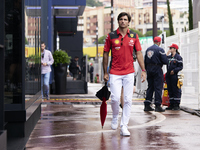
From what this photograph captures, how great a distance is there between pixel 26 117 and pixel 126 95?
1758 mm

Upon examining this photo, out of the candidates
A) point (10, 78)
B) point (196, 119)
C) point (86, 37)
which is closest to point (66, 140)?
point (10, 78)

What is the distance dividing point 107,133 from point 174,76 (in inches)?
200

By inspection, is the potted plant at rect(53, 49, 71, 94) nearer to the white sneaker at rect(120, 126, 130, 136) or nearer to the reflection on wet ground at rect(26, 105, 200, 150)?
the reflection on wet ground at rect(26, 105, 200, 150)

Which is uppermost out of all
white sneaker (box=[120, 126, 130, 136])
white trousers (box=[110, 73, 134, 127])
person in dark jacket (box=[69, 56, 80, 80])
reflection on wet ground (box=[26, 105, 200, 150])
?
person in dark jacket (box=[69, 56, 80, 80])

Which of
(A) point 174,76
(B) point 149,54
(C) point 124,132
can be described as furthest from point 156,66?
(C) point 124,132

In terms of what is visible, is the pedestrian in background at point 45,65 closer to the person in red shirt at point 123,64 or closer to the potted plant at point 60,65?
the potted plant at point 60,65

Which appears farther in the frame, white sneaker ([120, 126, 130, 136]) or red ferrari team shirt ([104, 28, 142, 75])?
red ferrari team shirt ([104, 28, 142, 75])

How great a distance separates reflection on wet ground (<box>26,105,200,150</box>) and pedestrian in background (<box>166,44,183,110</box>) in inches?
56.0

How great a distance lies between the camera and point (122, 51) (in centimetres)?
762

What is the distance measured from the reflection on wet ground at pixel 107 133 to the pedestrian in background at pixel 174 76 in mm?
1422

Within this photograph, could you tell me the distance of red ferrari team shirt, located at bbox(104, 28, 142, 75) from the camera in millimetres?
7625

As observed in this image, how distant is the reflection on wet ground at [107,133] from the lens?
6.41m

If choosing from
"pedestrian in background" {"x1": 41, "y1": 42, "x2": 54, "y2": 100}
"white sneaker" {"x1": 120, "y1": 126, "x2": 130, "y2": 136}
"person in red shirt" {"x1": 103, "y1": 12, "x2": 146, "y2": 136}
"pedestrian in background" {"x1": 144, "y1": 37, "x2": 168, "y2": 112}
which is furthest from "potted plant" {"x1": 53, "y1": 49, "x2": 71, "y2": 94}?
"white sneaker" {"x1": 120, "y1": 126, "x2": 130, "y2": 136}

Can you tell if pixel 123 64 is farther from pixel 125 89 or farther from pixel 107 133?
pixel 107 133
